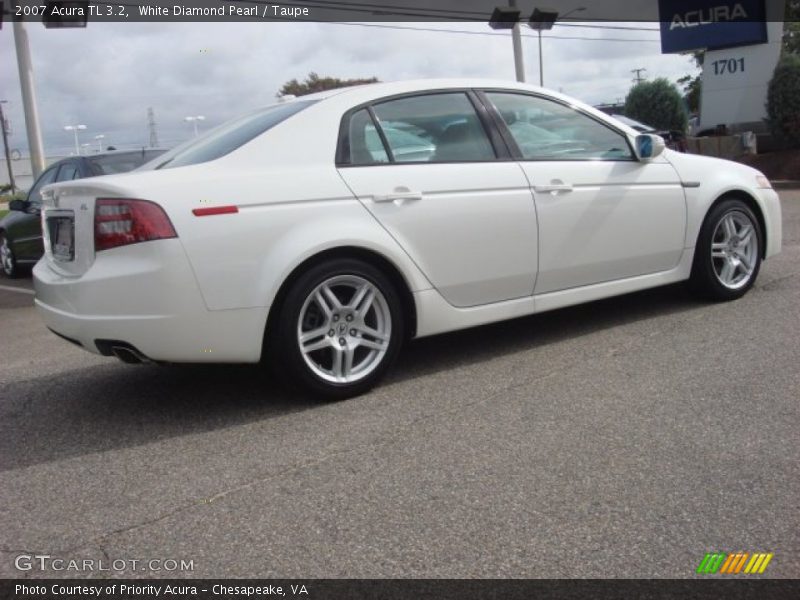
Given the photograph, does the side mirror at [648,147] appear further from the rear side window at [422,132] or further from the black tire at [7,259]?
the black tire at [7,259]

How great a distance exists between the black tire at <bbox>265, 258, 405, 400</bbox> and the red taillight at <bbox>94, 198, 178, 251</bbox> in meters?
0.69

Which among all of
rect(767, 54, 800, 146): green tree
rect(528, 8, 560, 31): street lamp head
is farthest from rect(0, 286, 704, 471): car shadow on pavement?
rect(528, 8, 560, 31): street lamp head

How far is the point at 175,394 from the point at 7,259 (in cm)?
735

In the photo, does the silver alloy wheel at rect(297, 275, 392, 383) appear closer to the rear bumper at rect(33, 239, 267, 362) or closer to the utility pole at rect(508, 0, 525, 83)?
the rear bumper at rect(33, 239, 267, 362)

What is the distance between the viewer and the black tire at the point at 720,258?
5246 millimetres

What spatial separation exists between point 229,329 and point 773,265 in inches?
203

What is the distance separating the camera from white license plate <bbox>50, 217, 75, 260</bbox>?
382 centimetres

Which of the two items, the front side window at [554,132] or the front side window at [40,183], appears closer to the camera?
the front side window at [554,132]

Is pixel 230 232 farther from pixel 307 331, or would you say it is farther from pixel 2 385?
pixel 2 385

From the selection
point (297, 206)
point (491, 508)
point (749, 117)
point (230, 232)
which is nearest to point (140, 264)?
point (230, 232)

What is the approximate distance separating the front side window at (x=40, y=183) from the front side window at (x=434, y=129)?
6.15 m

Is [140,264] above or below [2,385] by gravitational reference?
above

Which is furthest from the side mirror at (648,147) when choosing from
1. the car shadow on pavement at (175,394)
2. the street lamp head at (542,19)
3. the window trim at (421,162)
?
the street lamp head at (542,19)
